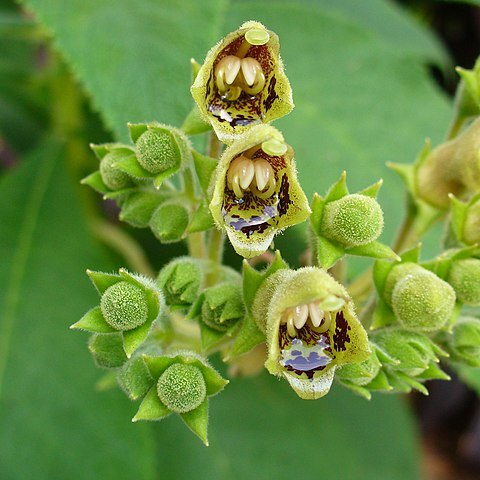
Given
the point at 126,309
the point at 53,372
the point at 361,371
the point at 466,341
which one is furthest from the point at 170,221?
the point at 53,372

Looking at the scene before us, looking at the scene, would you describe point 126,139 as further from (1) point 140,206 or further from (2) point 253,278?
(2) point 253,278

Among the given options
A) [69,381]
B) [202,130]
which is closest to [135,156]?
[202,130]

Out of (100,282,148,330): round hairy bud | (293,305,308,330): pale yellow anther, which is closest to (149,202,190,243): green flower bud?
(100,282,148,330): round hairy bud

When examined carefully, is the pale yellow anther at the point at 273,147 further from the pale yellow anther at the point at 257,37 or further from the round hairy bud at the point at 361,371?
the round hairy bud at the point at 361,371

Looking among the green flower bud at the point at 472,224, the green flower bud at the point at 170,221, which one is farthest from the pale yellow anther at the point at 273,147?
the green flower bud at the point at 472,224

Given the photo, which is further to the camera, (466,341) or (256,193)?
(466,341)
